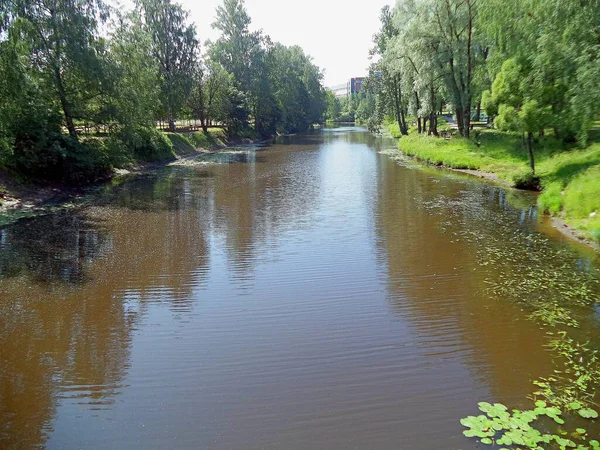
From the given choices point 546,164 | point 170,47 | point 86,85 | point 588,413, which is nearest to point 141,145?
point 86,85

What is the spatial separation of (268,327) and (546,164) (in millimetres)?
20413

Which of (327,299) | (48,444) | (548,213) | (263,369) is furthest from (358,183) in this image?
(48,444)

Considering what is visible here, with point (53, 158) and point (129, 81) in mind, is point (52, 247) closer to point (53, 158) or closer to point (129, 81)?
point (53, 158)

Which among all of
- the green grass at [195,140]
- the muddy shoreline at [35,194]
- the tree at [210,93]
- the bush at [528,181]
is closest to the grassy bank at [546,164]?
the bush at [528,181]

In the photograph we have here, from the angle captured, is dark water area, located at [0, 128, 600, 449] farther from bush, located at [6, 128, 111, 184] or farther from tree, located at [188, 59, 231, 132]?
tree, located at [188, 59, 231, 132]

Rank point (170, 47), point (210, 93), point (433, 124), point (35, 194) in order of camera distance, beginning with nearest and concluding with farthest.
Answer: point (35, 194), point (433, 124), point (170, 47), point (210, 93)

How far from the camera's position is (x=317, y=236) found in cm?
1552

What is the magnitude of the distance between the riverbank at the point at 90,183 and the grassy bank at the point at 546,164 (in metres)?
21.0

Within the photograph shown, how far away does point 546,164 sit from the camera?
23.8 meters

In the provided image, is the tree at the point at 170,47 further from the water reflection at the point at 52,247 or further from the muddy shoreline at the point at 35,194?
the water reflection at the point at 52,247

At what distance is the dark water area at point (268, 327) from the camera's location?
6.21 meters

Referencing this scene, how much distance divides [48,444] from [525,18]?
25.0m

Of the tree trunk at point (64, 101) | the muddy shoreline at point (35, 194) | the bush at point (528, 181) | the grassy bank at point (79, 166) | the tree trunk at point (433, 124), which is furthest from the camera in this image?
the tree trunk at point (433, 124)

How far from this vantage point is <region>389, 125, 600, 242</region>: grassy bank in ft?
51.3
